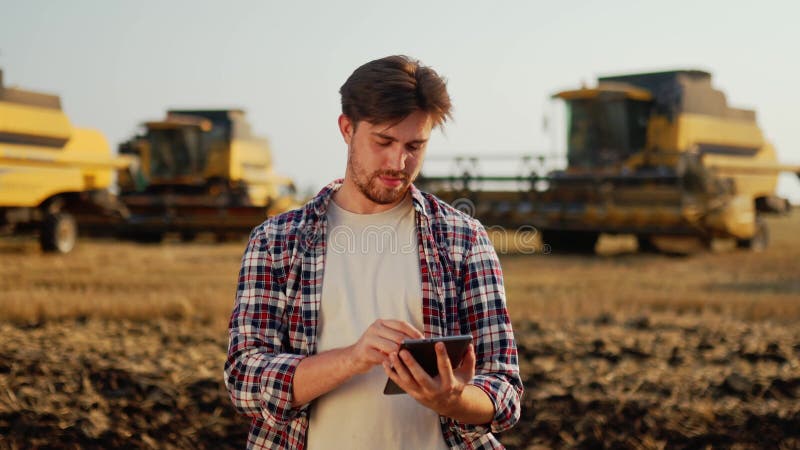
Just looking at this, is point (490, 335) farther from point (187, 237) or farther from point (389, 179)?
point (187, 237)

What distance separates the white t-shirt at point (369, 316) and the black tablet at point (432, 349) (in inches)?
6.2

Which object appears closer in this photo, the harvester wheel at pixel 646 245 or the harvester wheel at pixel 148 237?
the harvester wheel at pixel 646 245

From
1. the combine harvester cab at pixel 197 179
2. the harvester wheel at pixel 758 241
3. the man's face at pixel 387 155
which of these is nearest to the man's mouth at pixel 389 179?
the man's face at pixel 387 155

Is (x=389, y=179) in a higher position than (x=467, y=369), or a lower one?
higher

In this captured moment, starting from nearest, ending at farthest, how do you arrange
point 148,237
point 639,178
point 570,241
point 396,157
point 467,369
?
point 467,369
point 396,157
point 639,178
point 570,241
point 148,237

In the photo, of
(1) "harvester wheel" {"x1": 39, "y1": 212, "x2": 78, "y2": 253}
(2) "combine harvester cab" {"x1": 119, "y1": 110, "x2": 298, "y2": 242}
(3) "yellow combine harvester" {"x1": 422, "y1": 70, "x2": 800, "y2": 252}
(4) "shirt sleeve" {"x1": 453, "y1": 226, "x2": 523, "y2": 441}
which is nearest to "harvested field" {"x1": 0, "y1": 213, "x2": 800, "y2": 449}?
(4) "shirt sleeve" {"x1": 453, "y1": 226, "x2": 523, "y2": 441}

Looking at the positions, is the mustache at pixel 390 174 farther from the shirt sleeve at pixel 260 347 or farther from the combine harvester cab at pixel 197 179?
the combine harvester cab at pixel 197 179

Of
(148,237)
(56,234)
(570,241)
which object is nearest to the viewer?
(56,234)

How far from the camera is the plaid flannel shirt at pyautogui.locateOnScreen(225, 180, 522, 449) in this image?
188 cm

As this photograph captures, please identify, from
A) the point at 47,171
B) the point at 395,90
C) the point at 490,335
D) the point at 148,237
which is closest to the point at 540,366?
the point at 490,335

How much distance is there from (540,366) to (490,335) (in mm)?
3973

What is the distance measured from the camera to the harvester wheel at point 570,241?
Result: 1781 centimetres

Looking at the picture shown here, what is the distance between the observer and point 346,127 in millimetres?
1973

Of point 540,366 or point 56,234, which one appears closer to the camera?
point 540,366
